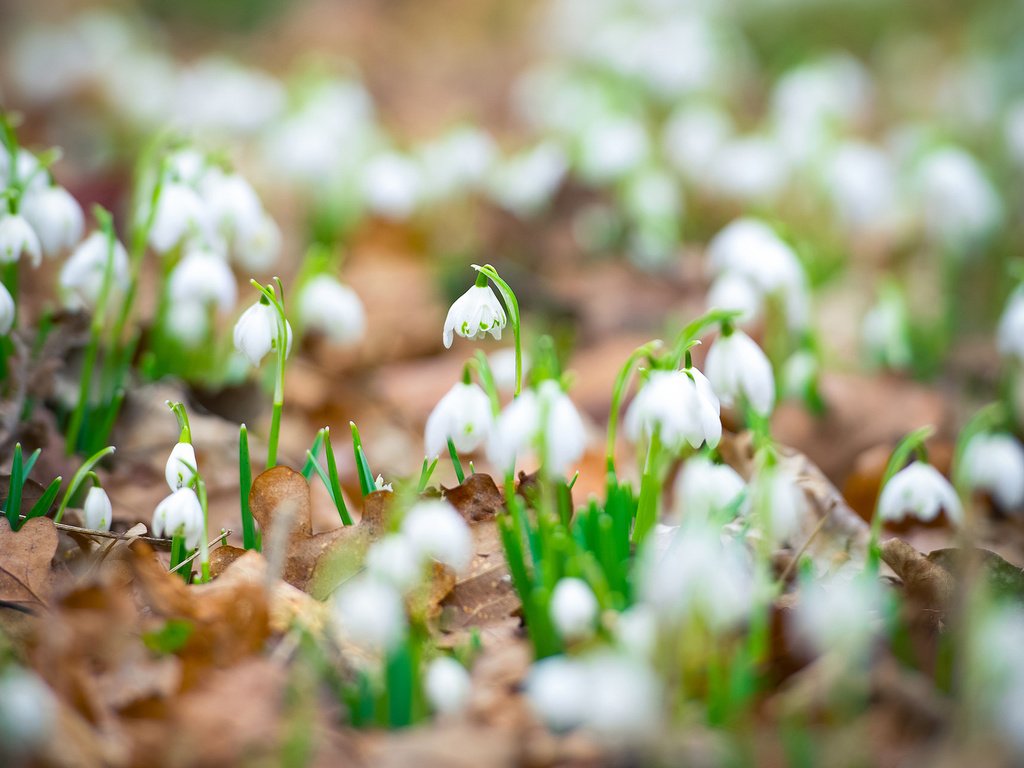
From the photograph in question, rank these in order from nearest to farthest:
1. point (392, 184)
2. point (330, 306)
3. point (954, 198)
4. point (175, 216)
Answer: point (175, 216), point (330, 306), point (954, 198), point (392, 184)

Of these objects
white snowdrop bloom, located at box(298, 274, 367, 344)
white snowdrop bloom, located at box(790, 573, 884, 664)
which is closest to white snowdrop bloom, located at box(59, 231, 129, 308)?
white snowdrop bloom, located at box(298, 274, 367, 344)

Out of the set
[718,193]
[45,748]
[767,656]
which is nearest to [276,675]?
[45,748]

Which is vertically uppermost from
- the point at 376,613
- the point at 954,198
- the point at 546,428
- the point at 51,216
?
the point at 51,216

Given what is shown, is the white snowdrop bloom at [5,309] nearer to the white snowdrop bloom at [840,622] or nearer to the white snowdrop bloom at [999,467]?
the white snowdrop bloom at [840,622]

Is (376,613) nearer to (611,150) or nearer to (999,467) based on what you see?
(999,467)

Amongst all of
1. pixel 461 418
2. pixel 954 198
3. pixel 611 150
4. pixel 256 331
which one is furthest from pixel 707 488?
pixel 611 150

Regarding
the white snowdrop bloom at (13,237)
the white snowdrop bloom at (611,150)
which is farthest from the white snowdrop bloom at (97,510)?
the white snowdrop bloom at (611,150)

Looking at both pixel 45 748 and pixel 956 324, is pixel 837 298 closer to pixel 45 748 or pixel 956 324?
pixel 956 324
